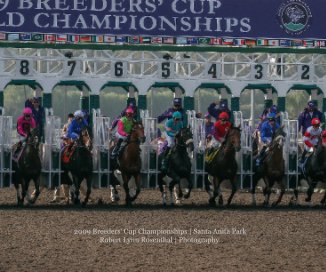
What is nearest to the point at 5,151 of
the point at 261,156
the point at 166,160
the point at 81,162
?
the point at 81,162

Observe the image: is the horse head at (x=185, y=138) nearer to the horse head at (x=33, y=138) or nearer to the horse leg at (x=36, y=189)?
the horse head at (x=33, y=138)

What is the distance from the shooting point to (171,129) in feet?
66.2

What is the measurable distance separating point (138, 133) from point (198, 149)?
89.0 inches

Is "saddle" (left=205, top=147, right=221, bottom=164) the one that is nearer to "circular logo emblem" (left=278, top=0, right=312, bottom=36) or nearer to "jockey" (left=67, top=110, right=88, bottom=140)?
"jockey" (left=67, top=110, right=88, bottom=140)

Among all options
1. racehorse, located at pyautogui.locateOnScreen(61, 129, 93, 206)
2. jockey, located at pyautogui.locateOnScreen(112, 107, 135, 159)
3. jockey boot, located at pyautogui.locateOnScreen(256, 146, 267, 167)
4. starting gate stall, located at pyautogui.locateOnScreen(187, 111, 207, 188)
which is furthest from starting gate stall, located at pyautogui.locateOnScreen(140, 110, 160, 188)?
jockey boot, located at pyautogui.locateOnScreen(256, 146, 267, 167)

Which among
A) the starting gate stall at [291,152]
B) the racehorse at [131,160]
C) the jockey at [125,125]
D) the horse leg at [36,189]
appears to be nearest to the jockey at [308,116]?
the starting gate stall at [291,152]

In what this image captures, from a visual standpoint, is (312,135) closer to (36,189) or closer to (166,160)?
(166,160)

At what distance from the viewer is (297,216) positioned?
18.7 meters

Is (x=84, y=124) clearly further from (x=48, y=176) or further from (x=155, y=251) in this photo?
(x=155, y=251)

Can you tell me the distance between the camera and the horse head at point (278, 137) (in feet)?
64.4

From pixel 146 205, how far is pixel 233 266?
7.73m

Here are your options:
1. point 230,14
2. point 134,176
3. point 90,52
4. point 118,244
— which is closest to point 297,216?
point 134,176

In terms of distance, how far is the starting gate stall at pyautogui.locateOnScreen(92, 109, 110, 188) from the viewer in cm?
2133

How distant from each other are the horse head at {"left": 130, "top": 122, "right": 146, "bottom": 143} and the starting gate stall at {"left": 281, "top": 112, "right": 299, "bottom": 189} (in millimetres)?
3239
